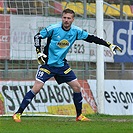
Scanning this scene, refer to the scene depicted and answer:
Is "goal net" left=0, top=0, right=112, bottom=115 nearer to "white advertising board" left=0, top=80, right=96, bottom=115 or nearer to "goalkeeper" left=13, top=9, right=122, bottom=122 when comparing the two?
"white advertising board" left=0, top=80, right=96, bottom=115

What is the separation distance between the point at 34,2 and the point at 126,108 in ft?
11.9

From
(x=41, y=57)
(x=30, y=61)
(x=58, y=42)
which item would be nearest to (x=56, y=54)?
(x=58, y=42)

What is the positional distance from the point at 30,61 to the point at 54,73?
151 inches

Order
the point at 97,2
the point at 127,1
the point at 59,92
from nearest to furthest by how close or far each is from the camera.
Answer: the point at 97,2 → the point at 59,92 → the point at 127,1

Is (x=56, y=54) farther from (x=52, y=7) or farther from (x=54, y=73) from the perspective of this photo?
(x=52, y=7)

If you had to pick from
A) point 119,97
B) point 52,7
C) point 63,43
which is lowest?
point 119,97

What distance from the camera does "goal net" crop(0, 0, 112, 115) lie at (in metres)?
14.3

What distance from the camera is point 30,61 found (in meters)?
14.7

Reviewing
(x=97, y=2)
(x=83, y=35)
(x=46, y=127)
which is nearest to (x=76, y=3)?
(x=97, y=2)

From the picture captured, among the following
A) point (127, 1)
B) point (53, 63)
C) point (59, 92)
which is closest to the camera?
point (53, 63)

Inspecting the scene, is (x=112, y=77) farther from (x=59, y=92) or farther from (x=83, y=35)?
(x=83, y=35)

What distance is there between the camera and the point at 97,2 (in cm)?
1371

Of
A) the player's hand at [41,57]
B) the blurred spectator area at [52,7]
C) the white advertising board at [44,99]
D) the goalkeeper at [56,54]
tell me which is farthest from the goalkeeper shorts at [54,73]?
the blurred spectator area at [52,7]

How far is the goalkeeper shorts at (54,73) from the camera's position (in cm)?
1077
